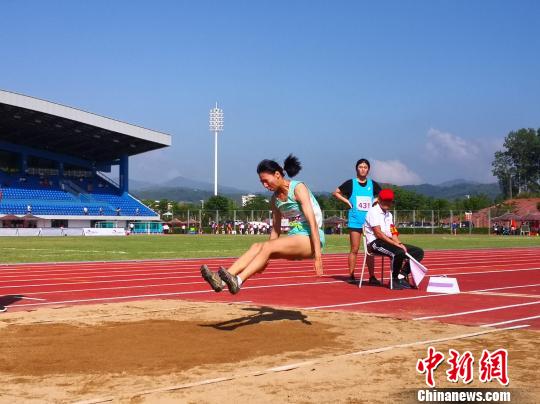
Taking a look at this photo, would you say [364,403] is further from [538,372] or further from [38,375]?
[38,375]

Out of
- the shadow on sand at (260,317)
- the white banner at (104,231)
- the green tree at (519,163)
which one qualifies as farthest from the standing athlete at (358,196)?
the green tree at (519,163)

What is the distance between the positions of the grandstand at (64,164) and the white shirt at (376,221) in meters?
42.1

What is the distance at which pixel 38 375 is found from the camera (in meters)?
4.40

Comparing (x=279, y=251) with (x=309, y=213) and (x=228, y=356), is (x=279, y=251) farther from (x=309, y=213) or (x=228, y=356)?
(x=228, y=356)

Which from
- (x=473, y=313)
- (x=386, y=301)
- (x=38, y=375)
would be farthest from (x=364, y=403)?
(x=386, y=301)

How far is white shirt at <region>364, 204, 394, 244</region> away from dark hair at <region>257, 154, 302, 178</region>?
387cm

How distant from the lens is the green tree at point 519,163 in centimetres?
13225

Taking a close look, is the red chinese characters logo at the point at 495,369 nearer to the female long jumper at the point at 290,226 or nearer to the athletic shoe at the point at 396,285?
the female long jumper at the point at 290,226

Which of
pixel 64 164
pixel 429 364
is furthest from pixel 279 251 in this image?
pixel 64 164

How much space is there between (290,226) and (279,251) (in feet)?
1.30

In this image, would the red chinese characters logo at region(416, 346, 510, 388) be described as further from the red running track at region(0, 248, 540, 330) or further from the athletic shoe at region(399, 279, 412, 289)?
the athletic shoe at region(399, 279, 412, 289)

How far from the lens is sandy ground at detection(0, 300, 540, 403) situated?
3.92 metres

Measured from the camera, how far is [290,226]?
6629 mm

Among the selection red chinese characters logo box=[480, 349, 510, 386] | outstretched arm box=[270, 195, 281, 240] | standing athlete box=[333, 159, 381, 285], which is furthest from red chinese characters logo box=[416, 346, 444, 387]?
standing athlete box=[333, 159, 381, 285]
